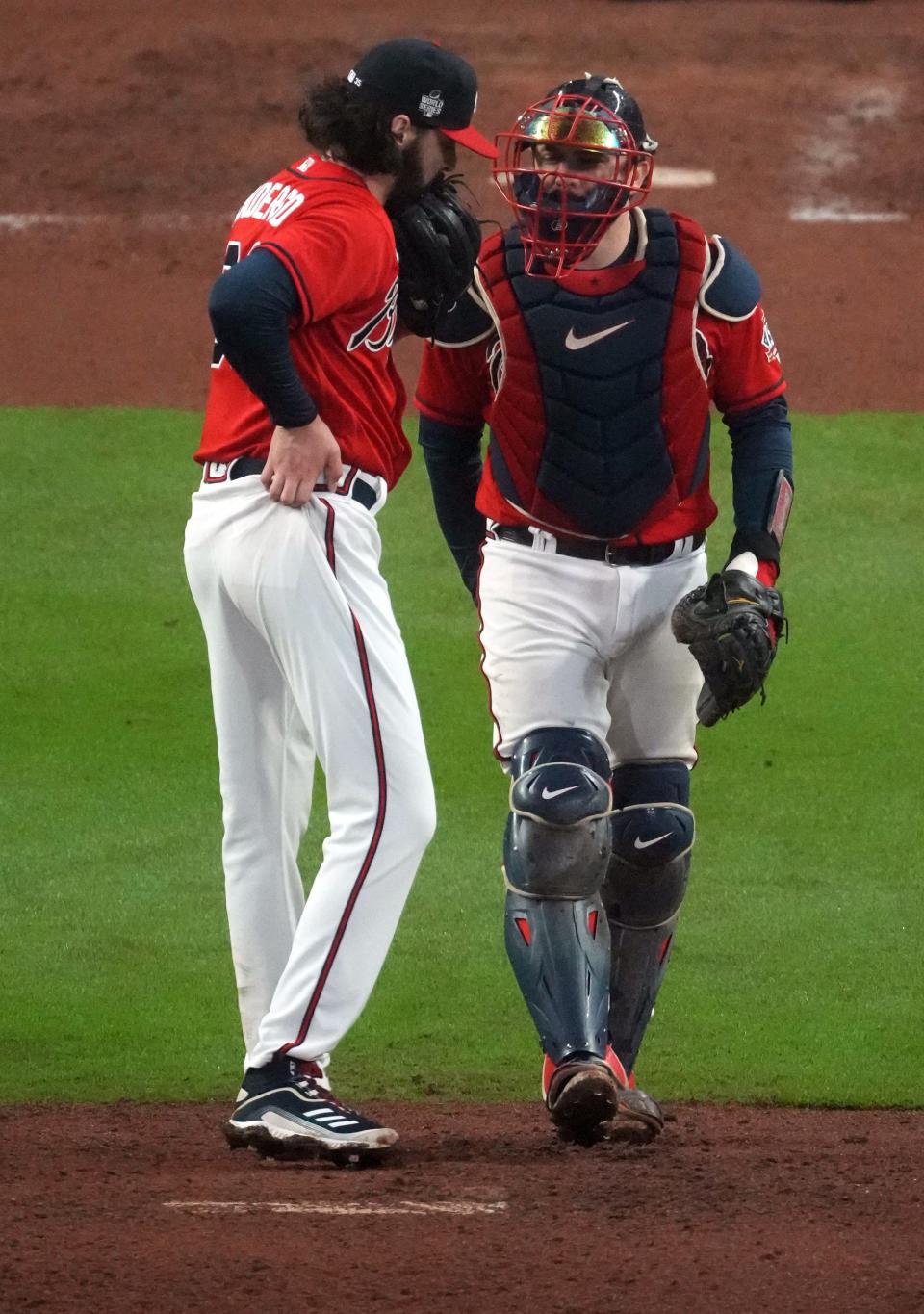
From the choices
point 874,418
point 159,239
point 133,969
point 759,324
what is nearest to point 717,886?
point 133,969

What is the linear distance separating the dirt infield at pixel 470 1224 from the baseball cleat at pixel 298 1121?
49 mm

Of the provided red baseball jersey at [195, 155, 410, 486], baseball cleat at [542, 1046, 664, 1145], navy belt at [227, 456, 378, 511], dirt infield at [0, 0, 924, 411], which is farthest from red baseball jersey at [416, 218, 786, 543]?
dirt infield at [0, 0, 924, 411]

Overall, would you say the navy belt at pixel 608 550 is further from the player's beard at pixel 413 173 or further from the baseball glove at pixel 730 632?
the player's beard at pixel 413 173

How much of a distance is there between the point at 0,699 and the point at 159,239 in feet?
18.0

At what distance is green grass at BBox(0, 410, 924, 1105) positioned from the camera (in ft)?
15.8

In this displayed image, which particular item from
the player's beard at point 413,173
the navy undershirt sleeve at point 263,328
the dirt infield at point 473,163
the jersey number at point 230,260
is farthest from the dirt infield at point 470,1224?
the dirt infield at point 473,163

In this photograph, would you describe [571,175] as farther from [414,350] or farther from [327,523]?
[414,350]

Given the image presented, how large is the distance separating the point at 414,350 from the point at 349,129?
7427 mm

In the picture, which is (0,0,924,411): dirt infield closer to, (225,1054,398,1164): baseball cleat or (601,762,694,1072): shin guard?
(601,762,694,1072): shin guard

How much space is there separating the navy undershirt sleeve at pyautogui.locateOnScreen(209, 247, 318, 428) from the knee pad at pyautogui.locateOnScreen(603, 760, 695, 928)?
1.06m

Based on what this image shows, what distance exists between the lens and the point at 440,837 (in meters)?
6.23

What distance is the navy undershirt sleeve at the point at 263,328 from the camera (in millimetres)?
3638

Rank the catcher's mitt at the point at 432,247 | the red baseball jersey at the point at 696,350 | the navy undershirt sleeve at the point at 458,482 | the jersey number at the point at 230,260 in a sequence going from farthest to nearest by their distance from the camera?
the navy undershirt sleeve at the point at 458,482, the red baseball jersey at the point at 696,350, the catcher's mitt at the point at 432,247, the jersey number at the point at 230,260

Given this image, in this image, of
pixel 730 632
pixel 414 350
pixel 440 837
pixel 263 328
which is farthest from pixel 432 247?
pixel 414 350
